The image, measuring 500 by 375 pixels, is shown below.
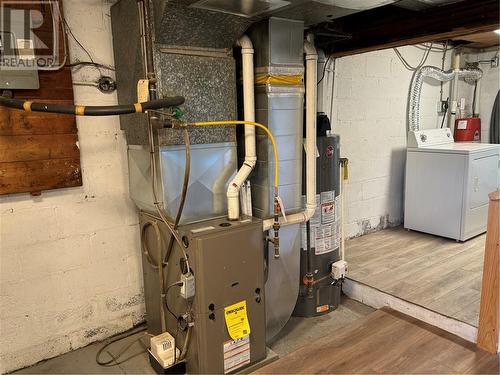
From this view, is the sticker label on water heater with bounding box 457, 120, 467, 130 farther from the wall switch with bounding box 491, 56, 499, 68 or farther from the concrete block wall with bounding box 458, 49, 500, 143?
the wall switch with bounding box 491, 56, 499, 68

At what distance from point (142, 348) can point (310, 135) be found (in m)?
1.65

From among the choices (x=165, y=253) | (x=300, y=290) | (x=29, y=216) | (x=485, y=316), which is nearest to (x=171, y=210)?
(x=165, y=253)

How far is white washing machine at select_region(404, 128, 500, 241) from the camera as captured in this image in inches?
137

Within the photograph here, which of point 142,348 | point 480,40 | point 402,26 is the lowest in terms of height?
point 142,348

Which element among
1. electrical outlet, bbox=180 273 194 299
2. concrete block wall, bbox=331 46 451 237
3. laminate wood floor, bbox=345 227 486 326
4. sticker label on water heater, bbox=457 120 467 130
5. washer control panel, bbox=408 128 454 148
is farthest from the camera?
sticker label on water heater, bbox=457 120 467 130

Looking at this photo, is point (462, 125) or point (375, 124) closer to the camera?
point (375, 124)

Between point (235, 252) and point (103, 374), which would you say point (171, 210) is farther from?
point (103, 374)

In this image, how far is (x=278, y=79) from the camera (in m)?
2.08

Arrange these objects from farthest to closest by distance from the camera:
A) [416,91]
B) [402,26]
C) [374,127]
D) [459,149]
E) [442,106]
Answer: [442,106], [416,91], [374,127], [459,149], [402,26]

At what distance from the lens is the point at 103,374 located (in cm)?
208

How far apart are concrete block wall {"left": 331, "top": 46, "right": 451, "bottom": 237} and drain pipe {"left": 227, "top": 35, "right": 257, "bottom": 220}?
4.87 feet

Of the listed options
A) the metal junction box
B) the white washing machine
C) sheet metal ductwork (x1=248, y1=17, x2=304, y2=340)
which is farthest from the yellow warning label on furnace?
the white washing machine

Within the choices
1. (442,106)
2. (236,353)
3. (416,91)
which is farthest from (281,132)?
(442,106)

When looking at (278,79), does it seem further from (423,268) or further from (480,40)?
(480,40)
